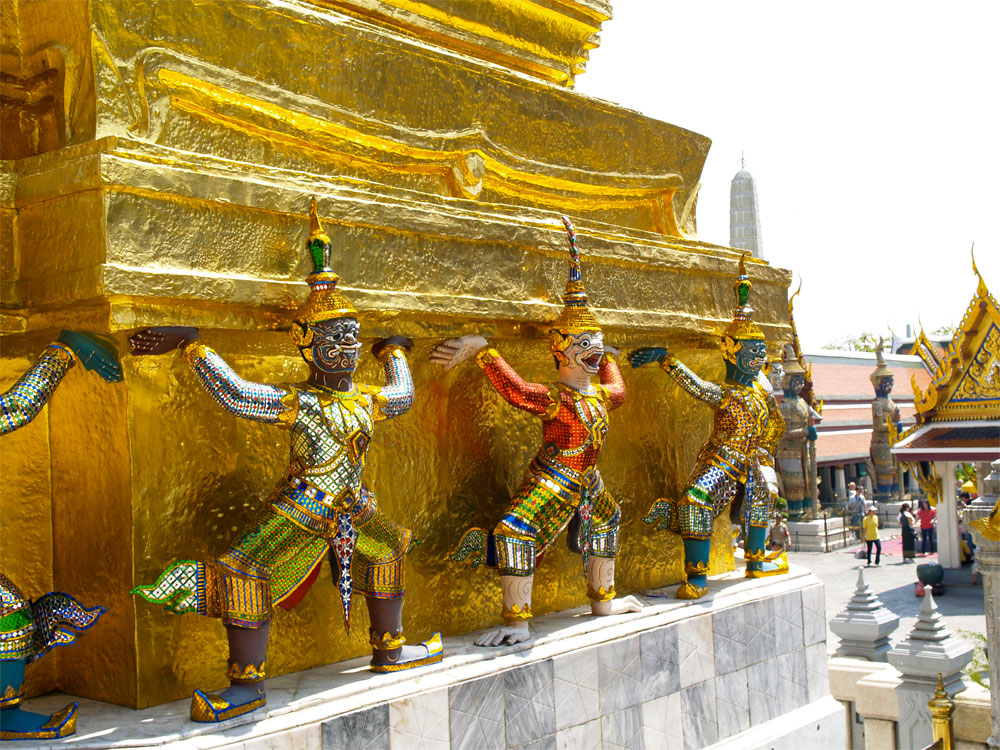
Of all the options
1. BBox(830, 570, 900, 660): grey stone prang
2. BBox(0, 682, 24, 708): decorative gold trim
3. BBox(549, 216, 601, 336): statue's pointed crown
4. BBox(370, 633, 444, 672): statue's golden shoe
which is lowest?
BBox(830, 570, 900, 660): grey stone prang

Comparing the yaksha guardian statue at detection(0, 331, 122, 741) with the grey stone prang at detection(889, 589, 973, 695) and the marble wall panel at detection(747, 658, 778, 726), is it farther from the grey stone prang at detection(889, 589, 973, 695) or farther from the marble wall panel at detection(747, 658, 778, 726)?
the grey stone prang at detection(889, 589, 973, 695)

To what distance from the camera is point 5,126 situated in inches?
145

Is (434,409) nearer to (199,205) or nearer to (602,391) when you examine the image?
(602,391)

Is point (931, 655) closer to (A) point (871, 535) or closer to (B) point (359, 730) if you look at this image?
(B) point (359, 730)

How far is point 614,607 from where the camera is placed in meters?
4.64

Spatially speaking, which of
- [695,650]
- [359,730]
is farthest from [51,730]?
[695,650]

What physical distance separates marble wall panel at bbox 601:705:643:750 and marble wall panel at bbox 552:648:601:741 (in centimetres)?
7

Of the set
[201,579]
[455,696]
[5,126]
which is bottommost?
[455,696]

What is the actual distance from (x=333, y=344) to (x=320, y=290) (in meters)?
0.20

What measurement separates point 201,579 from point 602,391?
1.99 m

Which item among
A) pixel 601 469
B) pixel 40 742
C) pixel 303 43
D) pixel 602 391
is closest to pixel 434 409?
pixel 602 391

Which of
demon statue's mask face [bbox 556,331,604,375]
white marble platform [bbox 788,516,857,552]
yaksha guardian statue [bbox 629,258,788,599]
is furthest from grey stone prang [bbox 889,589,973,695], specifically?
white marble platform [bbox 788,516,857,552]

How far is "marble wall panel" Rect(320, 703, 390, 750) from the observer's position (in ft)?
A: 10.9

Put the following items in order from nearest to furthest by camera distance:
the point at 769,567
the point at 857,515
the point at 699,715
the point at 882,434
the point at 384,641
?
the point at 384,641 → the point at 699,715 → the point at 769,567 → the point at 857,515 → the point at 882,434
